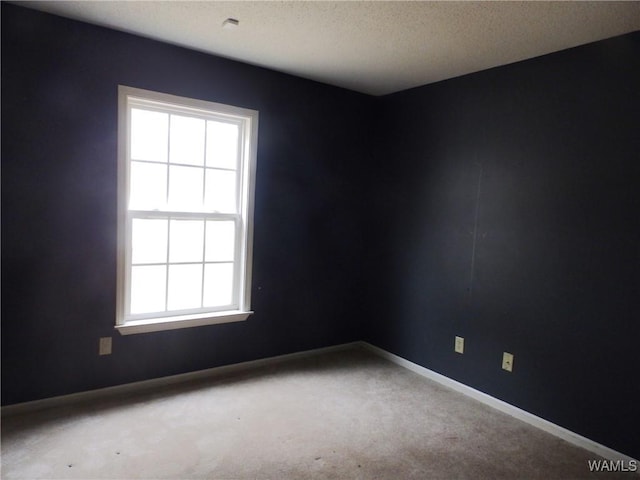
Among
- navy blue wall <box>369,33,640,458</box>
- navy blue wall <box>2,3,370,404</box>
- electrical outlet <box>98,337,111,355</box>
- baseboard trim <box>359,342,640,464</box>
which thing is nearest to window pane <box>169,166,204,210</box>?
A: navy blue wall <box>2,3,370,404</box>

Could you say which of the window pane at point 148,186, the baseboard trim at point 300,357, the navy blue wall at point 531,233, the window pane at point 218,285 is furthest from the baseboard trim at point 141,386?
the window pane at point 148,186

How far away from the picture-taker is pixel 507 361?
2898mm

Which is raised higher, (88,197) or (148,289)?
(88,197)

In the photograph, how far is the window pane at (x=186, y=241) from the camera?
3.06 meters

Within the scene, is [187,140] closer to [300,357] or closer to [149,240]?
[149,240]

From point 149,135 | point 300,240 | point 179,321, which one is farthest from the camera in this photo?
point 300,240

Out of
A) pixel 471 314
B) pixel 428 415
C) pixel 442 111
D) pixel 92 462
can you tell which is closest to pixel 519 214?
pixel 471 314

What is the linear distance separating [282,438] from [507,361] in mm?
1606

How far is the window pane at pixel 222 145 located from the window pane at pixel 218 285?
2.58 feet

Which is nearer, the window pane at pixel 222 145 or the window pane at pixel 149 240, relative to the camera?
the window pane at pixel 149 240

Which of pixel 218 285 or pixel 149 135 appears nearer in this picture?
pixel 149 135

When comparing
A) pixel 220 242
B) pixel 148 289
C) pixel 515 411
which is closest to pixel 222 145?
pixel 220 242

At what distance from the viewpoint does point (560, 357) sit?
2.62 m

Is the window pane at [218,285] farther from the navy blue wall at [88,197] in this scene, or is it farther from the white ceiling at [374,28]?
the white ceiling at [374,28]
